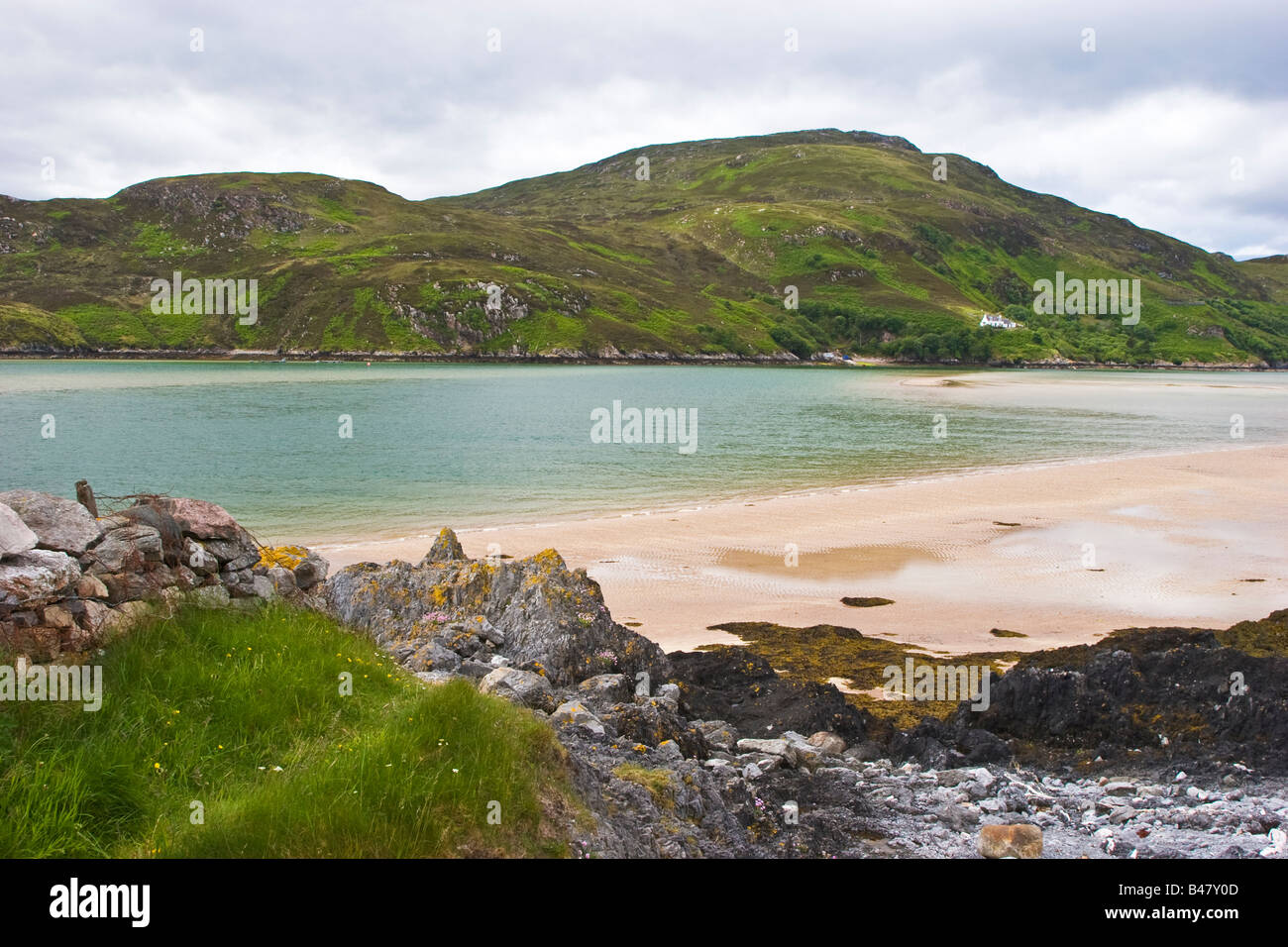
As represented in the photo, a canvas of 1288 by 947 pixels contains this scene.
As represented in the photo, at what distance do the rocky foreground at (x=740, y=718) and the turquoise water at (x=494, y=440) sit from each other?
18.2m

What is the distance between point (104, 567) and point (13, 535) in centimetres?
82

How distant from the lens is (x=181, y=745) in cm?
618

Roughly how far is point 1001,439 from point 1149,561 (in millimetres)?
38861

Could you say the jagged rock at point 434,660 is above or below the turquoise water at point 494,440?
below

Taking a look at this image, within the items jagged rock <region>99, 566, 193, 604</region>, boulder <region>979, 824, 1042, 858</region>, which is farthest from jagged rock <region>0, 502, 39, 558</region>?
boulder <region>979, 824, 1042, 858</region>

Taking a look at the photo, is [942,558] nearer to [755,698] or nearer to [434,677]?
[755,698]

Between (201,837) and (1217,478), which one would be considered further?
(1217,478)

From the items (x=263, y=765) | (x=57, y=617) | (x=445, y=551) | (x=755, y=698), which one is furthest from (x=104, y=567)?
(x=755, y=698)

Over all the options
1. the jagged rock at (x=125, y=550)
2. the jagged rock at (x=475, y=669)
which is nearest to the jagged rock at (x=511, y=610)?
the jagged rock at (x=475, y=669)

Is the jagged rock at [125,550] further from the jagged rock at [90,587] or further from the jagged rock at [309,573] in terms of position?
the jagged rock at [309,573]

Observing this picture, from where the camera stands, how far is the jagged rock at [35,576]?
6516mm
